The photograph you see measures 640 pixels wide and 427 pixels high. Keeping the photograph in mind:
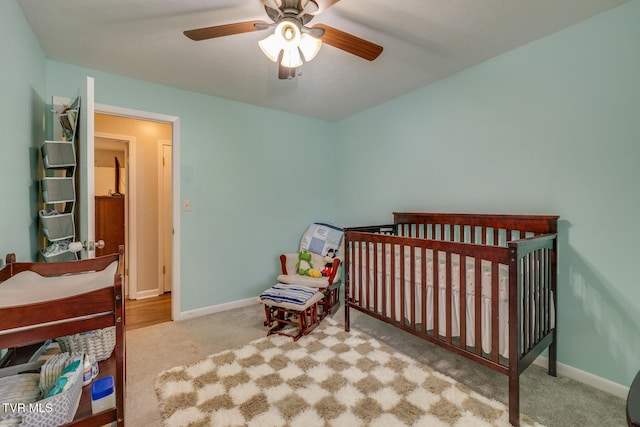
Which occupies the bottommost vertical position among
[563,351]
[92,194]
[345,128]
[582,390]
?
[582,390]

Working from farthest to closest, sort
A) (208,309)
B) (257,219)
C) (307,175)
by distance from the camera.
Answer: (307,175)
(257,219)
(208,309)

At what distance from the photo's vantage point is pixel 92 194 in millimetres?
1594

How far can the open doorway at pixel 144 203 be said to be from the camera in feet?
11.0

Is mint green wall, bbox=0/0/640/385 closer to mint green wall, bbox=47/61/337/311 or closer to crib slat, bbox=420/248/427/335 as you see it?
mint green wall, bbox=47/61/337/311

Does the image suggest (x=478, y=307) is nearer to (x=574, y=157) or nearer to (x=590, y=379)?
(x=590, y=379)

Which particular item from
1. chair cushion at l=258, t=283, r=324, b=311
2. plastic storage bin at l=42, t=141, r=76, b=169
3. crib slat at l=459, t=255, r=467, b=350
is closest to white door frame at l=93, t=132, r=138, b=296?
plastic storage bin at l=42, t=141, r=76, b=169

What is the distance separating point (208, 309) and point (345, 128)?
267 cm

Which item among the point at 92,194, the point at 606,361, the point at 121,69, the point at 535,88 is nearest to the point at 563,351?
the point at 606,361

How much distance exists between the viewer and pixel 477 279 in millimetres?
1604

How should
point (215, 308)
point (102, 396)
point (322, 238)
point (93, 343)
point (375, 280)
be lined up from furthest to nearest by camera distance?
point (322, 238)
point (215, 308)
point (375, 280)
point (93, 343)
point (102, 396)

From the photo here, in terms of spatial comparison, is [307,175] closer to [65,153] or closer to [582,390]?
[65,153]

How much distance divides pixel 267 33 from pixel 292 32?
0.57m

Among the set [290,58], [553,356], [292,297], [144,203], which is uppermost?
[290,58]

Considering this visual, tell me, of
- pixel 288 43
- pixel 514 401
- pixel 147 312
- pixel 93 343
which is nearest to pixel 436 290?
pixel 514 401
